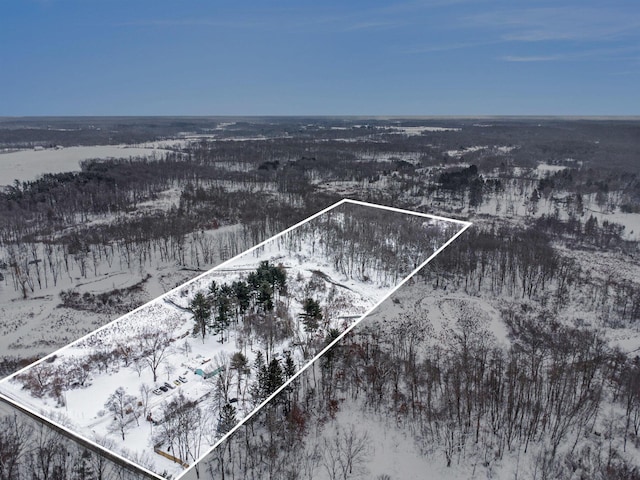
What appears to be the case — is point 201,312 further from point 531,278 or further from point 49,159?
point 49,159

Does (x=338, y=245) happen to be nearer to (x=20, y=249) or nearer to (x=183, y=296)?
(x=183, y=296)

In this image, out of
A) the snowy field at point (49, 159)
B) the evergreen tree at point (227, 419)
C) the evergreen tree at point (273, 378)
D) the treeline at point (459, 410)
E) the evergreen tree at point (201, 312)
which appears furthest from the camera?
the snowy field at point (49, 159)

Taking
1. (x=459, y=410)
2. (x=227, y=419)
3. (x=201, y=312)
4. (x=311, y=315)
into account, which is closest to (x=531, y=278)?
(x=459, y=410)

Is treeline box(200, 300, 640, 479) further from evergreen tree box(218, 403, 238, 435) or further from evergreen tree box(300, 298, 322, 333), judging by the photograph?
evergreen tree box(218, 403, 238, 435)

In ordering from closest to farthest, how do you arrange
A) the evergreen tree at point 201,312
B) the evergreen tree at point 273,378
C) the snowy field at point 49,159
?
1. the evergreen tree at point 273,378
2. the evergreen tree at point 201,312
3. the snowy field at point 49,159

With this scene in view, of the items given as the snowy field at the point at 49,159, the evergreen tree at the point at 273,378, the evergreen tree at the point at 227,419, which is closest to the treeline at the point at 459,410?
the evergreen tree at the point at 273,378

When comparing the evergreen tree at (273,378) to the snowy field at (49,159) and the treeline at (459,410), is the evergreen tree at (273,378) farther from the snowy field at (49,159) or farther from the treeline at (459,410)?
the snowy field at (49,159)

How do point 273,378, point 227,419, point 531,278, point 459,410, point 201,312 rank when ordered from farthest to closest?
point 531,278 → point 459,410 → point 201,312 → point 273,378 → point 227,419

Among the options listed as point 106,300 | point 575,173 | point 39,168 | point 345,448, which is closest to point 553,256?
point 345,448

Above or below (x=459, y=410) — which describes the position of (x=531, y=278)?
above

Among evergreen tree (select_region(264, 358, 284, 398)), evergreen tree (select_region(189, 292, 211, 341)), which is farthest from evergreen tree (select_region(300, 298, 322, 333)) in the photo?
evergreen tree (select_region(189, 292, 211, 341))

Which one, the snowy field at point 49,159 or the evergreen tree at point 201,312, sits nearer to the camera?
the evergreen tree at point 201,312
